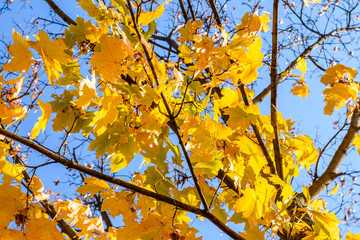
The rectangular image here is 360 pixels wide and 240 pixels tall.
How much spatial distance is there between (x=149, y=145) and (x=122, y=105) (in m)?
0.22

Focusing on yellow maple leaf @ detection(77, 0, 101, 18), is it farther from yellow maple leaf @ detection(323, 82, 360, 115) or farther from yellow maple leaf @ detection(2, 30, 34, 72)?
yellow maple leaf @ detection(323, 82, 360, 115)

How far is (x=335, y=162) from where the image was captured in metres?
2.04

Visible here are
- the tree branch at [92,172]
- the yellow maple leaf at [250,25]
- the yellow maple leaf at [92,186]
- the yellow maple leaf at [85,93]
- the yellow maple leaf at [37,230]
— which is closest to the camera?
the tree branch at [92,172]

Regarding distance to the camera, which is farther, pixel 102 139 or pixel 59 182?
pixel 59 182

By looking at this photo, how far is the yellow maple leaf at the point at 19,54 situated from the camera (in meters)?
1.03

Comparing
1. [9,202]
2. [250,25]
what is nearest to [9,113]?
[9,202]

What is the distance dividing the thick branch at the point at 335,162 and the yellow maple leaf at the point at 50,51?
1847 mm

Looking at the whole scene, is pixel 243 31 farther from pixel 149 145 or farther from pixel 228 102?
pixel 149 145

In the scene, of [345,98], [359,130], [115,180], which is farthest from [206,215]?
[359,130]

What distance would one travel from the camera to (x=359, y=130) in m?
1.99

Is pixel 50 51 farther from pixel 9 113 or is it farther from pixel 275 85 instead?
pixel 275 85

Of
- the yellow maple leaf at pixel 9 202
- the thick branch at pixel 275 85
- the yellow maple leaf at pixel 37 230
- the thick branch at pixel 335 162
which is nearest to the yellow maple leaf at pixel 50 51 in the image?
the yellow maple leaf at pixel 9 202

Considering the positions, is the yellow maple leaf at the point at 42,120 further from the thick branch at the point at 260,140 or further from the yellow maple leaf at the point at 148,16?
the thick branch at the point at 260,140

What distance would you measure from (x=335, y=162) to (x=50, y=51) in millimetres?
1987
